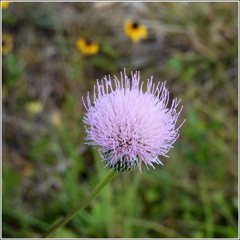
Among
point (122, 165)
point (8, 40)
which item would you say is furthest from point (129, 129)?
point (8, 40)

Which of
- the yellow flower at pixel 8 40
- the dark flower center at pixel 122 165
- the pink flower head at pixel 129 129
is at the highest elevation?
the yellow flower at pixel 8 40

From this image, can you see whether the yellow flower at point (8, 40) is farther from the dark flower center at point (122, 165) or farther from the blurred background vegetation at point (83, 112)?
the dark flower center at point (122, 165)

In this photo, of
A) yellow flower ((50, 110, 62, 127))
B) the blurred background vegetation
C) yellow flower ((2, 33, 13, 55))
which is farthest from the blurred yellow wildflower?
yellow flower ((2, 33, 13, 55))

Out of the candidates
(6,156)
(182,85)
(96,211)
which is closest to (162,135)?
(96,211)

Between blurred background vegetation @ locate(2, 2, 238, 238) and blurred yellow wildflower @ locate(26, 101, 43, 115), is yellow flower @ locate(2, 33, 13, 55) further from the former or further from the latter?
blurred yellow wildflower @ locate(26, 101, 43, 115)

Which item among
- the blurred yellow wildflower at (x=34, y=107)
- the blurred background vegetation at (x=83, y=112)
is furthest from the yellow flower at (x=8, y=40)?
the blurred yellow wildflower at (x=34, y=107)

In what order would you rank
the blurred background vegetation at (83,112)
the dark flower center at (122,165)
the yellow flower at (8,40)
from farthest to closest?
the yellow flower at (8,40), the blurred background vegetation at (83,112), the dark flower center at (122,165)

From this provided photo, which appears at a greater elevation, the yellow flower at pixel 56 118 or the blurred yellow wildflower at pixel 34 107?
the blurred yellow wildflower at pixel 34 107

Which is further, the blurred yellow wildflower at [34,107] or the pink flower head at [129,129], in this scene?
the blurred yellow wildflower at [34,107]

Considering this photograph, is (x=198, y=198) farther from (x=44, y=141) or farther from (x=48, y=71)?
(x=48, y=71)
